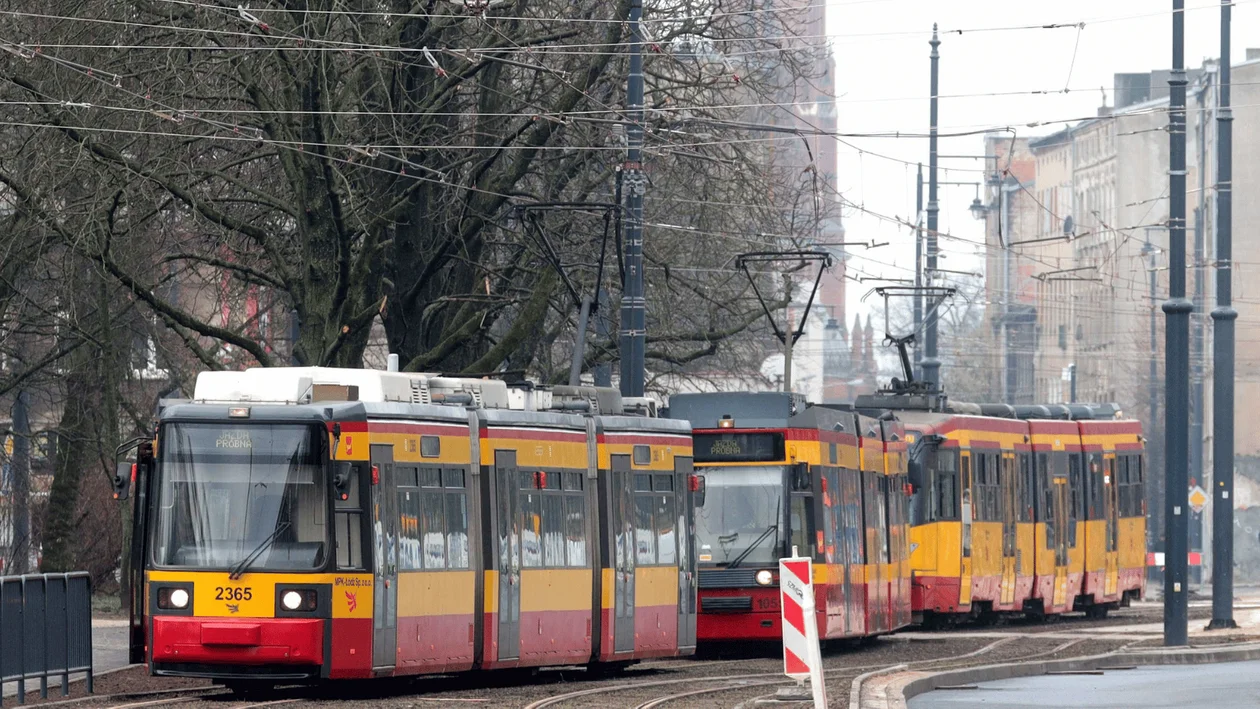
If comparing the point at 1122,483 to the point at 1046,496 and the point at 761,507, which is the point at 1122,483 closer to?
the point at 1046,496

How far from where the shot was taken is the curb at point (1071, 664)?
1917 centimetres

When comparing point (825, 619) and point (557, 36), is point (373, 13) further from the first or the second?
point (825, 619)

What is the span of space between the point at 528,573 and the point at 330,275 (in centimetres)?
859

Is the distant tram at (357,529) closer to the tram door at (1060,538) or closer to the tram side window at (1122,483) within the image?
the tram door at (1060,538)

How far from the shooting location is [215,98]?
87.0 feet

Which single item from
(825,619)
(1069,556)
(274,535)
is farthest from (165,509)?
(1069,556)

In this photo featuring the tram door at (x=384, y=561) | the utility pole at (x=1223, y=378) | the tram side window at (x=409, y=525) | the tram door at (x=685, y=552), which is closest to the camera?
the tram door at (x=384, y=561)

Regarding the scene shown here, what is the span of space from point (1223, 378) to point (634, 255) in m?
11.8

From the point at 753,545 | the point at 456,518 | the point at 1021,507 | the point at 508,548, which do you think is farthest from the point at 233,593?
the point at 1021,507

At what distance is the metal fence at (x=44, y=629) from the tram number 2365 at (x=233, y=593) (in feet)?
6.71

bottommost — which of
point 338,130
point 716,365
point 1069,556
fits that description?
point 1069,556

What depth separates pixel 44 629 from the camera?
18250 mm

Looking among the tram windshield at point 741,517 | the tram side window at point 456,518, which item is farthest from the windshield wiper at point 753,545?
the tram side window at point 456,518

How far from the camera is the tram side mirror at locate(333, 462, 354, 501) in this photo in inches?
661
